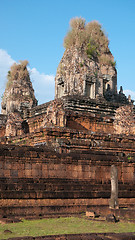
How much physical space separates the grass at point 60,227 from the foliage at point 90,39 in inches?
835

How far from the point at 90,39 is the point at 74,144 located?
16.1 meters

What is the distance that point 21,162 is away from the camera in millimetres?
11461

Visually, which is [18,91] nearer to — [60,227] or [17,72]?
[17,72]

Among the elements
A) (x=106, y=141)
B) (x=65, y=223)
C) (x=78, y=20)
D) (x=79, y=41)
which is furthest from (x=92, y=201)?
(x=78, y=20)

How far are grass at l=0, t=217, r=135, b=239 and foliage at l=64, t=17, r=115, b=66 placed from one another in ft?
69.6

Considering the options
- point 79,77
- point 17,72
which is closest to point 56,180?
point 79,77

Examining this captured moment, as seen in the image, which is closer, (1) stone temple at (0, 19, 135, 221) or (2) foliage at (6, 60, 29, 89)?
(1) stone temple at (0, 19, 135, 221)

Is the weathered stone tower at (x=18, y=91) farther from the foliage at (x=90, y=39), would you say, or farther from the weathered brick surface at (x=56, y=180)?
the weathered brick surface at (x=56, y=180)

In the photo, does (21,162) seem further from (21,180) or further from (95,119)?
(95,119)

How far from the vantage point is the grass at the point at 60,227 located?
7.09 m

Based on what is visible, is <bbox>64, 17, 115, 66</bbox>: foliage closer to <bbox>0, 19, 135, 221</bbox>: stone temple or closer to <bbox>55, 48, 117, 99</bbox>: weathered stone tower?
<bbox>0, 19, 135, 221</bbox>: stone temple

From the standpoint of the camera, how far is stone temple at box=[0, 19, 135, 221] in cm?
1047

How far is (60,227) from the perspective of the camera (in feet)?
25.5

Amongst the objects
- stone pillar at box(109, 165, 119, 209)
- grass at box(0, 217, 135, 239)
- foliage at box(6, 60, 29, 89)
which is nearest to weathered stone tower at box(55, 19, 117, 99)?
foliage at box(6, 60, 29, 89)
